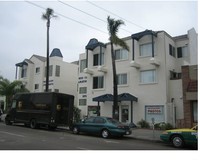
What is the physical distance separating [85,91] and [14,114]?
1019cm

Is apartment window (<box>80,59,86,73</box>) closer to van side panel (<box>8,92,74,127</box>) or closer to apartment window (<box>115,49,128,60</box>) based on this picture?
apartment window (<box>115,49,128,60</box>)

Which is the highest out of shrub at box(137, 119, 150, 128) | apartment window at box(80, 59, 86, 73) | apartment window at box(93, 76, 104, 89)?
apartment window at box(80, 59, 86, 73)

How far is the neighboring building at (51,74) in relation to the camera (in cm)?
3703

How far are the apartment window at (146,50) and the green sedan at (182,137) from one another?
1326 centimetres

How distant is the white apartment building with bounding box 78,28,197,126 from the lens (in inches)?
953

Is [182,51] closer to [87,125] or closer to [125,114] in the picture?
[125,114]

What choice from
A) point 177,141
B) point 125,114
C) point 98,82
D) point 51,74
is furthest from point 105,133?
point 51,74

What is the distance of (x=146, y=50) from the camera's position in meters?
26.0

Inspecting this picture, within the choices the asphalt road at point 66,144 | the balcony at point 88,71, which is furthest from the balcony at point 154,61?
the asphalt road at point 66,144

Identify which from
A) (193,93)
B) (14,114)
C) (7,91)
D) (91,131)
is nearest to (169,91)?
(193,93)

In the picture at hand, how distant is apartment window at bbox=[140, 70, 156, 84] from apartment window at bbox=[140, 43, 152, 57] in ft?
5.80

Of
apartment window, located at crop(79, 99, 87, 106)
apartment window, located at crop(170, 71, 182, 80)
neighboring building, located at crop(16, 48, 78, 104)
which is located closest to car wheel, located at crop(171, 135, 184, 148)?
apartment window, located at crop(170, 71, 182, 80)

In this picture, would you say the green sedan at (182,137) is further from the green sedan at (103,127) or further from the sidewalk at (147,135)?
the green sedan at (103,127)

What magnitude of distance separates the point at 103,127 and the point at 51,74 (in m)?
21.8
